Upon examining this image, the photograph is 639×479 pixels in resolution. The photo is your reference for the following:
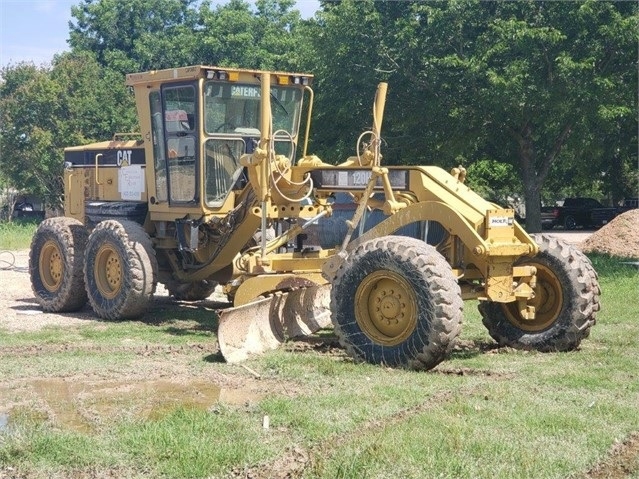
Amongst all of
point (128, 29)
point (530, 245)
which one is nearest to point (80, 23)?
point (128, 29)

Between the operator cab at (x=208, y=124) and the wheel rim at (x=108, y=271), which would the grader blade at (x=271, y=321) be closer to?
the operator cab at (x=208, y=124)

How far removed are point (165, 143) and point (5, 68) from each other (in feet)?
112

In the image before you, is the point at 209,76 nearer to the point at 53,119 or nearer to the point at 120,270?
the point at 120,270

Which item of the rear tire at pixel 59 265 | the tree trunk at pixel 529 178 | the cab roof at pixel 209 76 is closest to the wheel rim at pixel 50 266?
the rear tire at pixel 59 265

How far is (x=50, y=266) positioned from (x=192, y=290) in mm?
2136

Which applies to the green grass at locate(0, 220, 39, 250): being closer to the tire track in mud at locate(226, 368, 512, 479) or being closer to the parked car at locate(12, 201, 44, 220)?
the parked car at locate(12, 201, 44, 220)

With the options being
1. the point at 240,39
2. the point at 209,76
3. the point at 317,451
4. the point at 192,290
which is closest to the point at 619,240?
the point at 192,290

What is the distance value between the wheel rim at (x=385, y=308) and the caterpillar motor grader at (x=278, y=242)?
0.05ft

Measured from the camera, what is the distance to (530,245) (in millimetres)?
9867

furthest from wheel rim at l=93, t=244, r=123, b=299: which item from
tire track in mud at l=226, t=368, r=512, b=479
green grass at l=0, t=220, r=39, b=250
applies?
green grass at l=0, t=220, r=39, b=250

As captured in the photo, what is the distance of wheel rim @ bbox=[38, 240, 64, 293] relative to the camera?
1435 cm

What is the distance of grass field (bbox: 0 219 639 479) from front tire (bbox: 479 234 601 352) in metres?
0.19

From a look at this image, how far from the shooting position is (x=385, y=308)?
941 cm

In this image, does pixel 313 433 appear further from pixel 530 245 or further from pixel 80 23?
pixel 80 23
